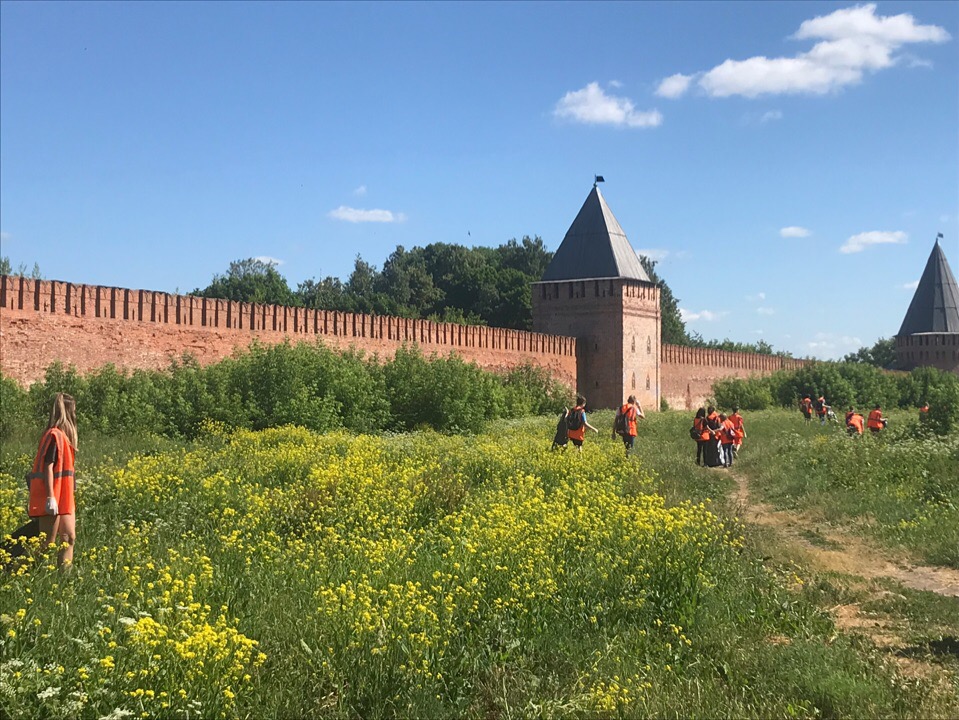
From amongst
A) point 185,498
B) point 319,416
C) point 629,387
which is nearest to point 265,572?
point 185,498

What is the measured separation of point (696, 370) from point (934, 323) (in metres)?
17.4

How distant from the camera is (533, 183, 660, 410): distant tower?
2769 cm

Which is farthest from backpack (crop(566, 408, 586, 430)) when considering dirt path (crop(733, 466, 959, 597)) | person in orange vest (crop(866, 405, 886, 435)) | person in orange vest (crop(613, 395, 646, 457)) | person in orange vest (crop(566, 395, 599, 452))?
person in orange vest (crop(866, 405, 886, 435))

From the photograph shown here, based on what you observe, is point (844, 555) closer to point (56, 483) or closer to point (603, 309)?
point (56, 483)

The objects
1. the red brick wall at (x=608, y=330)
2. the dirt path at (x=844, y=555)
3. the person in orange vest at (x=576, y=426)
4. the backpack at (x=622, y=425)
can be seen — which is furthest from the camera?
the red brick wall at (x=608, y=330)

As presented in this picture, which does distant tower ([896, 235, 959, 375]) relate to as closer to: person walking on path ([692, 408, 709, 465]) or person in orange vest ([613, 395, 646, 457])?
person walking on path ([692, 408, 709, 465])

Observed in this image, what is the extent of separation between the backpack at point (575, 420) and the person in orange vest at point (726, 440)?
2287 millimetres

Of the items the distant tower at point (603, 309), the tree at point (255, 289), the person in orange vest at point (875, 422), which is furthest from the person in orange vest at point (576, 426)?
the tree at point (255, 289)

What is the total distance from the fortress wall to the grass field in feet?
76.4

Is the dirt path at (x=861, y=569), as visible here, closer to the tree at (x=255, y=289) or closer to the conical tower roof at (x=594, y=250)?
the conical tower roof at (x=594, y=250)

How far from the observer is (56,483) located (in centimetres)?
479

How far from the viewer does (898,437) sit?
44.3ft

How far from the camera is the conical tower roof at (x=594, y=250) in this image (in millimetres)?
28359

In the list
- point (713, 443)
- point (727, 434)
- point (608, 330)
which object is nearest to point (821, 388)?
point (608, 330)
